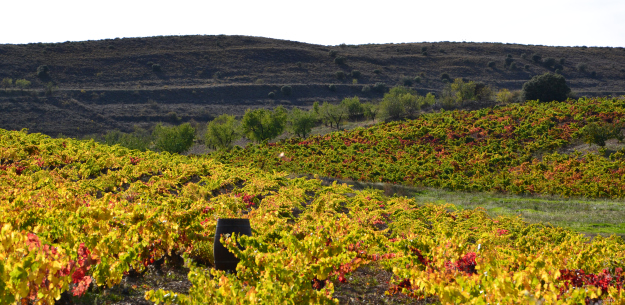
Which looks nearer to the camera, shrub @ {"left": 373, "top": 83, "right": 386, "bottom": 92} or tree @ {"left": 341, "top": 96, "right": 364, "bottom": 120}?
tree @ {"left": 341, "top": 96, "right": 364, "bottom": 120}

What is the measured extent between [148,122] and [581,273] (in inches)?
2225

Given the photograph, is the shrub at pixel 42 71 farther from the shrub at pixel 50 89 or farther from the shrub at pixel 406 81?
the shrub at pixel 406 81

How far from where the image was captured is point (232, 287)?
13.5ft

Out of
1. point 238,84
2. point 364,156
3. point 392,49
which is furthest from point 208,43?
point 364,156

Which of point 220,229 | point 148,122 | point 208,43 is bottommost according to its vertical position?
point 148,122

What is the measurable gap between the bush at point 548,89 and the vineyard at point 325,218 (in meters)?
4.92

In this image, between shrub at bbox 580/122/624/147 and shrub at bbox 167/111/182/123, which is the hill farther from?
shrub at bbox 580/122/624/147

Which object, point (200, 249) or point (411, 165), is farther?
point (411, 165)

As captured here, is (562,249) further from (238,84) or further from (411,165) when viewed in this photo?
(238,84)

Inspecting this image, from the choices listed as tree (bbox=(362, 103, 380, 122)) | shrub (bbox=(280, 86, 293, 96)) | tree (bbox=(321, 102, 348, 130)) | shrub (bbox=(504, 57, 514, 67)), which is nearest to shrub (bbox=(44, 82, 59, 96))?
shrub (bbox=(280, 86, 293, 96))

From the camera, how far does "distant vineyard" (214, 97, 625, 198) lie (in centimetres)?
2169

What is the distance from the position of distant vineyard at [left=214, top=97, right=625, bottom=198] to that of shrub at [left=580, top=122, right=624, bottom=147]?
3.95 feet

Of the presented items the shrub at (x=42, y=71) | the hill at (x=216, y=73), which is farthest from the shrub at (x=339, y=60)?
the shrub at (x=42, y=71)

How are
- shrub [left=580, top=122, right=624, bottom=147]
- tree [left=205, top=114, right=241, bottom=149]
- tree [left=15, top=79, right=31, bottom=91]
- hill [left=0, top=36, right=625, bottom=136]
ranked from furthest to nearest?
tree [left=15, top=79, right=31, bottom=91] < hill [left=0, top=36, right=625, bottom=136] < tree [left=205, top=114, right=241, bottom=149] < shrub [left=580, top=122, right=624, bottom=147]
